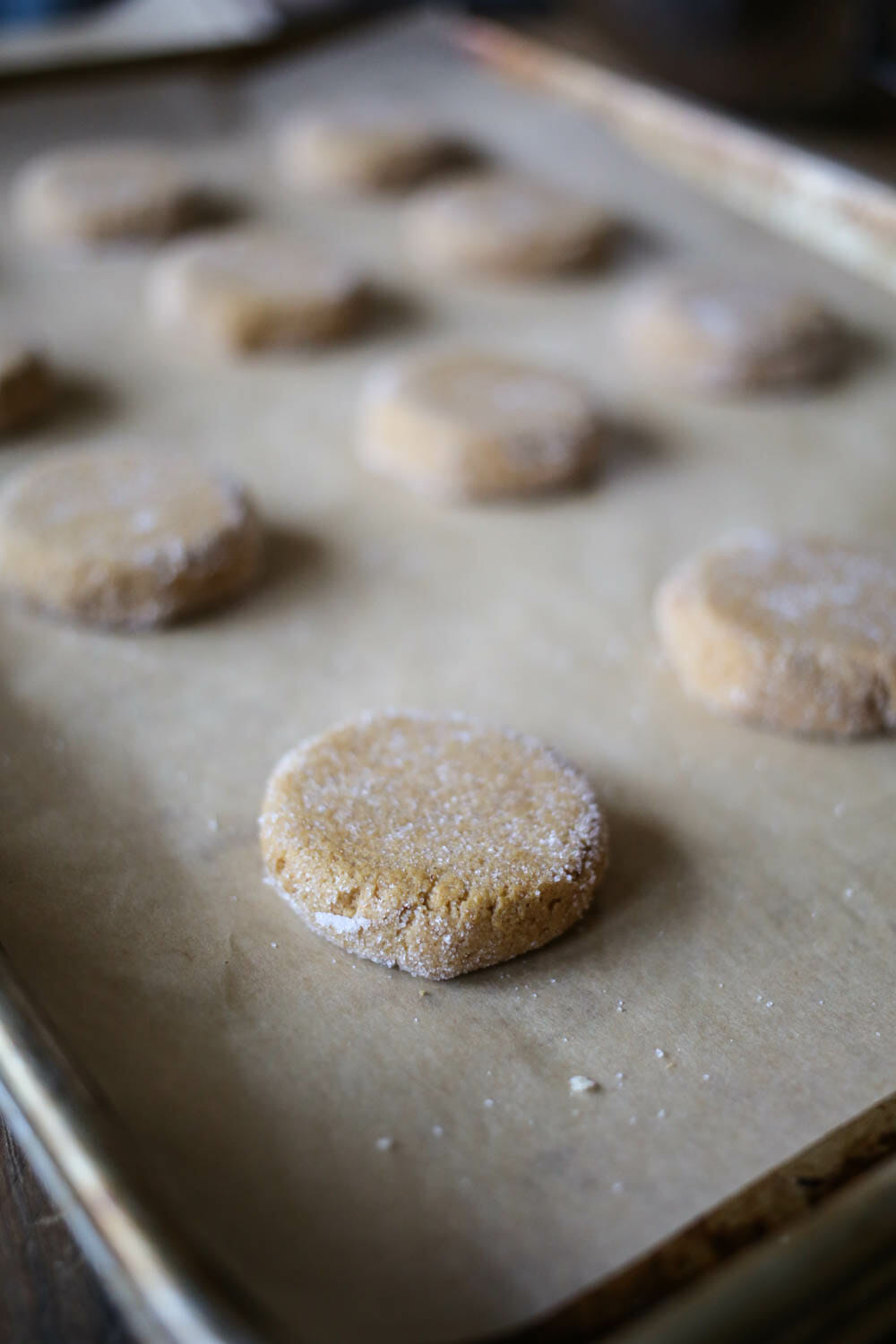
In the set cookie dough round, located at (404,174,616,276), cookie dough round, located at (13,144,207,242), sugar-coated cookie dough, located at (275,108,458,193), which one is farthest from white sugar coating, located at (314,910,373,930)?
sugar-coated cookie dough, located at (275,108,458,193)

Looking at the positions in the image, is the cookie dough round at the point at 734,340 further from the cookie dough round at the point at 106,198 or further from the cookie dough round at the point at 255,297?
the cookie dough round at the point at 106,198

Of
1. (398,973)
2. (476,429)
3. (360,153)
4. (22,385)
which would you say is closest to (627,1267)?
(398,973)

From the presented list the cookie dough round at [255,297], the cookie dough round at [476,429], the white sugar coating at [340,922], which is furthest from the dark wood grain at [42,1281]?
the cookie dough round at [255,297]

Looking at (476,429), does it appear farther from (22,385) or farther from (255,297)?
(22,385)

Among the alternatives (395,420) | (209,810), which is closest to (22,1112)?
(209,810)

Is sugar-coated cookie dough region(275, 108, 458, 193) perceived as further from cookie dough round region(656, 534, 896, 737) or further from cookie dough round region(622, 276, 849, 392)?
cookie dough round region(656, 534, 896, 737)

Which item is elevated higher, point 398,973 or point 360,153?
point 360,153
